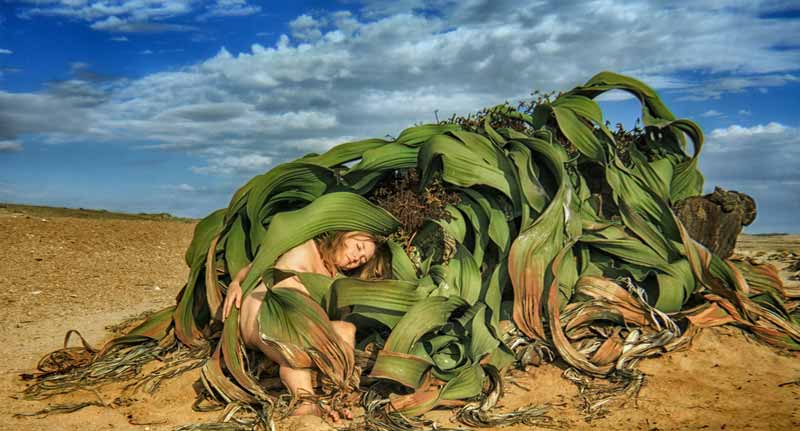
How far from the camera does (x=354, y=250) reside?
318 cm

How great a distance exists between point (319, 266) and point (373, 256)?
A: 0.87 ft

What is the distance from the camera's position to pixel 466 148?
3.34 meters

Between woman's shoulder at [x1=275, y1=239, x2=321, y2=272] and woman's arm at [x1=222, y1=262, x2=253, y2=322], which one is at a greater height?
woman's shoulder at [x1=275, y1=239, x2=321, y2=272]

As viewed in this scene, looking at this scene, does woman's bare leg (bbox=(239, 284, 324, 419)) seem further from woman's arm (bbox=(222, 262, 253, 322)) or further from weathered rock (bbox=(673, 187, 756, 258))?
weathered rock (bbox=(673, 187, 756, 258))

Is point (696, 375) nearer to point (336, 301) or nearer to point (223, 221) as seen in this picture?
point (336, 301)

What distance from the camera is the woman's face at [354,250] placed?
3184mm

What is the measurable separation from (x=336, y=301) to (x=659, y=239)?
1.78 metres

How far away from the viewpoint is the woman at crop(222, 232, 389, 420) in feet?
9.86

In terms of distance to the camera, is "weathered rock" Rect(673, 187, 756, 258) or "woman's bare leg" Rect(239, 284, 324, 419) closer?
"woman's bare leg" Rect(239, 284, 324, 419)

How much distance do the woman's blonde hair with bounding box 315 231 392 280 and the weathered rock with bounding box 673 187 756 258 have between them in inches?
74.8

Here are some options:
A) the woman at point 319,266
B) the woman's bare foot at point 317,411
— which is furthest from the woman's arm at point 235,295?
the woman's bare foot at point 317,411

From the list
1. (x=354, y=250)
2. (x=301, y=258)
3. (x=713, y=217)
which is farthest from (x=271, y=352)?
(x=713, y=217)

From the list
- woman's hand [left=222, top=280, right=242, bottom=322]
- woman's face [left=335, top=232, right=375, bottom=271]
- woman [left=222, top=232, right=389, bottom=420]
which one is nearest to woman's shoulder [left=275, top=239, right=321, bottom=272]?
woman [left=222, top=232, right=389, bottom=420]

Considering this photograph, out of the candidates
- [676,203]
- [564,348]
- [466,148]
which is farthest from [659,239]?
[466,148]
